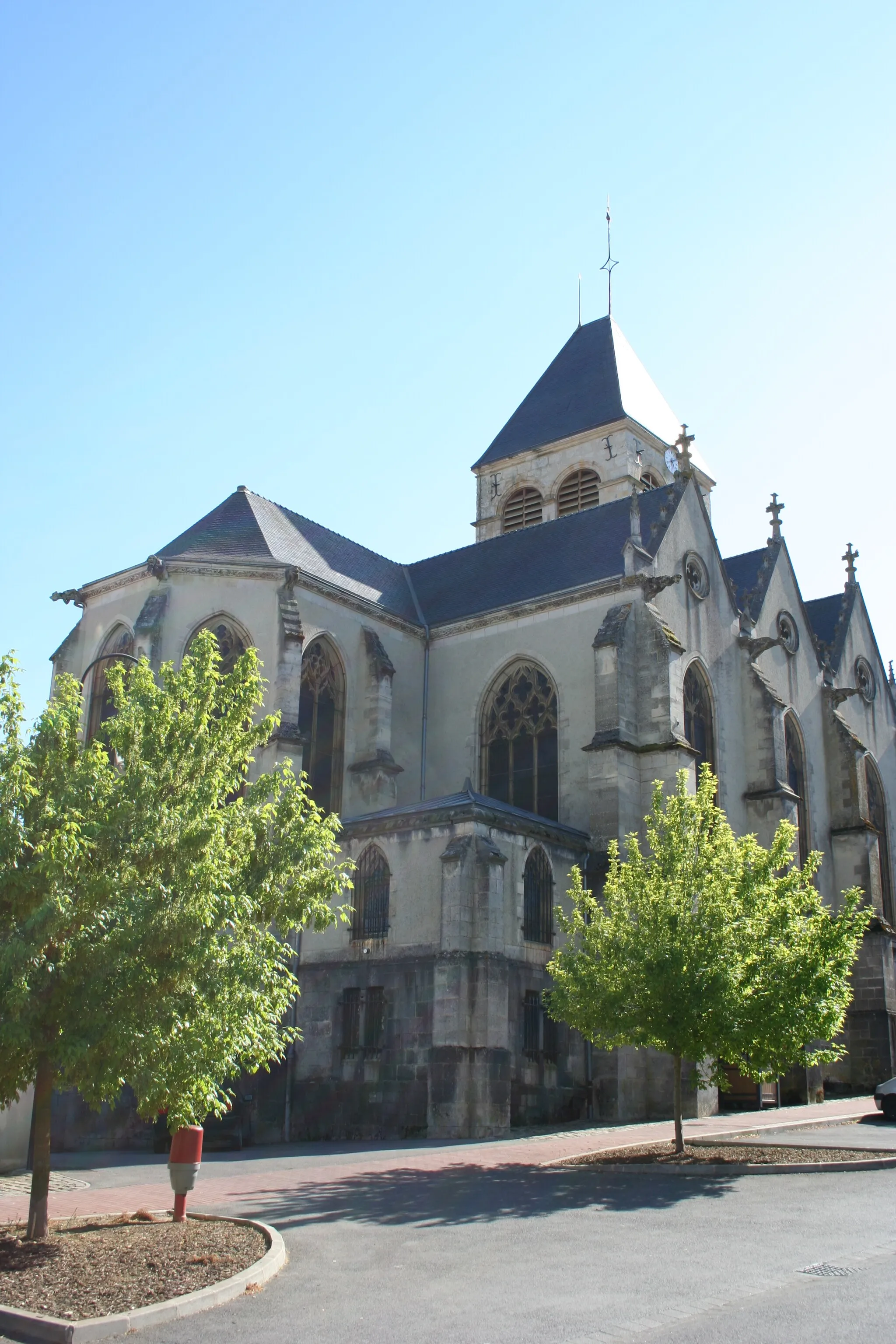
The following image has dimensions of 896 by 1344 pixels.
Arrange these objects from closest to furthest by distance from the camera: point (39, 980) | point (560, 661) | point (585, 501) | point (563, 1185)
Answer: point (39, 980)
point (563, 1185)
point (560, 661)
point (585, 501)

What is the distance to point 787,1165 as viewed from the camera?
45.0ft

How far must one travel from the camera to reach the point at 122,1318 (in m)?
7.46

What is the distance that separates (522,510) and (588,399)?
441 cm

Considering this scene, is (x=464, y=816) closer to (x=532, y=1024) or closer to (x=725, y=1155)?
(x=532, y=1024)

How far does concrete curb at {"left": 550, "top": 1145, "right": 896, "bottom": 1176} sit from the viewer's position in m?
13.7

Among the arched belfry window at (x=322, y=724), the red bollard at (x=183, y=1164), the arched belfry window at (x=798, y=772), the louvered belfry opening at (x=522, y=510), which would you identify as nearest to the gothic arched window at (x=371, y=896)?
the arched belfry window at (x=322, y=724)

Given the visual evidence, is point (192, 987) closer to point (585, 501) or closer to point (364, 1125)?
point (364, 1125)

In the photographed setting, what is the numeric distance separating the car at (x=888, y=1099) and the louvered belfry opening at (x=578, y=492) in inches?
865

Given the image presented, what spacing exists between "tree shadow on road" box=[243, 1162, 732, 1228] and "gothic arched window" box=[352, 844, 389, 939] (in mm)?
6933

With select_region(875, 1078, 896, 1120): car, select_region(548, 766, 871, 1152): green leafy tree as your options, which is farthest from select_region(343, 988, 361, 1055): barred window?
select_region(875, 1078, 896, 1120): car

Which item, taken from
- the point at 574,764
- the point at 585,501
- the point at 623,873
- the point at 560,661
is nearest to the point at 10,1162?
the point at 623,873

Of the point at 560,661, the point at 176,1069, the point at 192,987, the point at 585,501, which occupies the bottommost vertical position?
the point at 176,1069

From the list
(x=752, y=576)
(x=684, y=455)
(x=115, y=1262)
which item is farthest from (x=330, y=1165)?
(x=752, y=576)

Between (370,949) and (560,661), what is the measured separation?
8145mm
